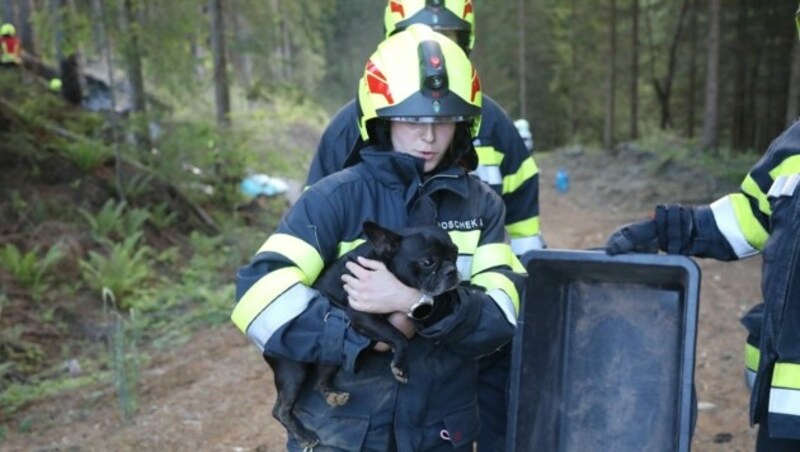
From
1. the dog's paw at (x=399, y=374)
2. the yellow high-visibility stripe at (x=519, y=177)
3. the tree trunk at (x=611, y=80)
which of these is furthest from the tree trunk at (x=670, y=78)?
the dog's paw at (x=399, y=374)

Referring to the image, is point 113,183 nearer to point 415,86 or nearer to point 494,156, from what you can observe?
point 494,156

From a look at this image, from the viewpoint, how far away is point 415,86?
2.63m

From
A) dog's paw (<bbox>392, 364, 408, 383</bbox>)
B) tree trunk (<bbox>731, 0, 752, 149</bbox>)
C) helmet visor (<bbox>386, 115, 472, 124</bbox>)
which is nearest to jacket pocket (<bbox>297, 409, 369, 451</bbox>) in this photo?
dog's paw (<bbox>392, 364, 408, 383</bbox>)

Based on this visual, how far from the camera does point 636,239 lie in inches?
139

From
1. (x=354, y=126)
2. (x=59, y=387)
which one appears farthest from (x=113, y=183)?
(x=354, y=126)

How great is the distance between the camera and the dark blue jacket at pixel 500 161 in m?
3.92

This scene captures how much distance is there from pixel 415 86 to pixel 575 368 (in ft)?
6.72

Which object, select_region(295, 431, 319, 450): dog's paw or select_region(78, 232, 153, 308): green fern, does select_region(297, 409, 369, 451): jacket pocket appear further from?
select_region(78, 232, 153, 308): green fern

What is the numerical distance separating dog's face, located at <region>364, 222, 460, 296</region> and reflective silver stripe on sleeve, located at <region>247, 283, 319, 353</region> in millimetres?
281

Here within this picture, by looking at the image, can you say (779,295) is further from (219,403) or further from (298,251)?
(219,403)

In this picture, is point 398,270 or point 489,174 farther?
point 489,174

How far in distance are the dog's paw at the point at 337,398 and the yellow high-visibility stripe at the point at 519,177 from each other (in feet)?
6.03

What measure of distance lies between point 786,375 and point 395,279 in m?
1.58

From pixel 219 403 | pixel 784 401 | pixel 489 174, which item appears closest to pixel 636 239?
pixel 489 174
